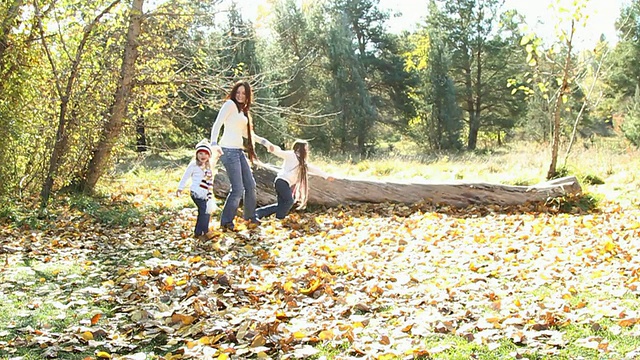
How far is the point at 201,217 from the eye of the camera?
6.57 metres

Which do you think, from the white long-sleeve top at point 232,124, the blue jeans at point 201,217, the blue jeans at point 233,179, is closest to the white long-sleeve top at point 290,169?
the blue jeans at point 233,179

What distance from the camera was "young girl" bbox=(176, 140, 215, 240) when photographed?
6.50 meters

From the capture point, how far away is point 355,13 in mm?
27469

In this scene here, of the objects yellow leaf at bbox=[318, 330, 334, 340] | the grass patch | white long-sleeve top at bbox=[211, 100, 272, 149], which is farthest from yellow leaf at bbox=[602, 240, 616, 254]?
the grass patch

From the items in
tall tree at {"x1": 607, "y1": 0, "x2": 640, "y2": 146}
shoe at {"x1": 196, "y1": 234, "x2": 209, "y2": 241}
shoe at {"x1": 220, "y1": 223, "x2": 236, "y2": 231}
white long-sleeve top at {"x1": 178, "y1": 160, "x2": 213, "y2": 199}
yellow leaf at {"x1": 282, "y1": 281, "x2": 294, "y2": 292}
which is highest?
tall tree at {"x1": 607, "y1": 0, "x2": 640, "y2": 146}

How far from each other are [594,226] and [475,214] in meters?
2.07

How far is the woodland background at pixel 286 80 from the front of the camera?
27.9 ft

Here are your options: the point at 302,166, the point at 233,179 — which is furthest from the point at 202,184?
the point at 302,166

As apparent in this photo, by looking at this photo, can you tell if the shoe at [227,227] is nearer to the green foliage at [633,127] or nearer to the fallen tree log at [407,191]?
the fallen tree log at [407,191]

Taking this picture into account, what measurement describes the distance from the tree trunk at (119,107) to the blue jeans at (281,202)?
343 centimetres

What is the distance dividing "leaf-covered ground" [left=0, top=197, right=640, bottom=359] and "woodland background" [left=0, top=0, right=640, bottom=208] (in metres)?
2.32

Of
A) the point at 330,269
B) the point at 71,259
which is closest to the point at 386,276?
the point at 330,269

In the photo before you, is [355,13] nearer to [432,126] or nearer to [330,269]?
[432,126]

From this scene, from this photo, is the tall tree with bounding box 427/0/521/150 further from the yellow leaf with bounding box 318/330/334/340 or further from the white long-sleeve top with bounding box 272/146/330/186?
the yellow leaf with bounding box 318/330/334/340
